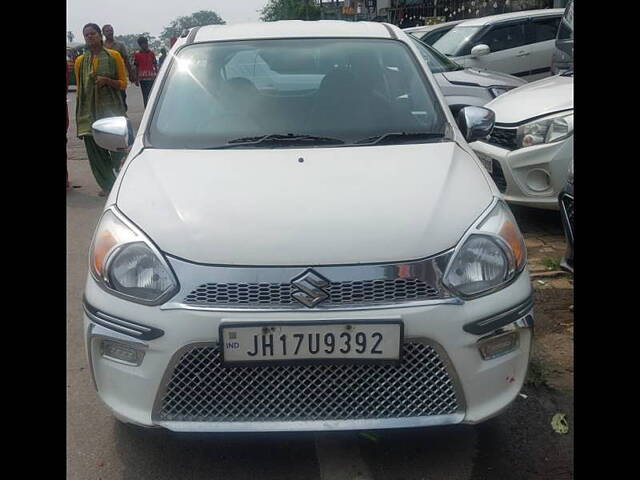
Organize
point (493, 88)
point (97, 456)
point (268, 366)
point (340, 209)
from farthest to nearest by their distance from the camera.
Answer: point (493, 88) → point (97, 456) → point (340, 209) → point (268, 366)

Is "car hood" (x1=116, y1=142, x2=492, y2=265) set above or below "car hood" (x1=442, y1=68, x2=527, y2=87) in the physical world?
below

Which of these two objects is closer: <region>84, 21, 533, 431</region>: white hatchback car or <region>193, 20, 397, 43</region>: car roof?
<region>84, 21, 533, 431</region>: white hatchback car

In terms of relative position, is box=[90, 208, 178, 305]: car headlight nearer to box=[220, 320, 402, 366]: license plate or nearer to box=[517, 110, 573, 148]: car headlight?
box=[220, 320, 402, 366]: license plate

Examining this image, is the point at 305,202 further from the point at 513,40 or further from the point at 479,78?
the point at 513,40

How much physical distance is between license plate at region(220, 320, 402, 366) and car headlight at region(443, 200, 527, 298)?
0.29m

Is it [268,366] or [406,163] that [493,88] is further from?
[268,366]

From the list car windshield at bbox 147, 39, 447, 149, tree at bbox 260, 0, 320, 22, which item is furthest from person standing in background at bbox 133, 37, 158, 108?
tree at bbox 260, 0, 320, 22

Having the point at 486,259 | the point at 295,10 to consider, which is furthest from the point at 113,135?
the point at 295,10

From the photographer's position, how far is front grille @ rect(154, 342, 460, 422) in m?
2.43

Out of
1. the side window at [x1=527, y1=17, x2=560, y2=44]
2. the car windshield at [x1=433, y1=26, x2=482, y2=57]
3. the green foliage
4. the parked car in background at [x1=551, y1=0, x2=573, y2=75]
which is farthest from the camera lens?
the side window at [x1=527, y1=17, x2=560, y2=44]

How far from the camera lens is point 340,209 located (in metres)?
2.58

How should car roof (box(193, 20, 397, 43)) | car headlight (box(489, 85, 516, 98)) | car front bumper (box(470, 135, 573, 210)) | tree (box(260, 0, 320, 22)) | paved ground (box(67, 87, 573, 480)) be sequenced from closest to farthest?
1. paved ground (box(67, 87, 573, 480))
2. car roof (box(193, 20, 397, 43))
3. car front bumper (box(470, 135, 573, 210))
4. car headlight (box(489, 85, 516, 98))
5. tree (box(260, 0, 320, 22))
